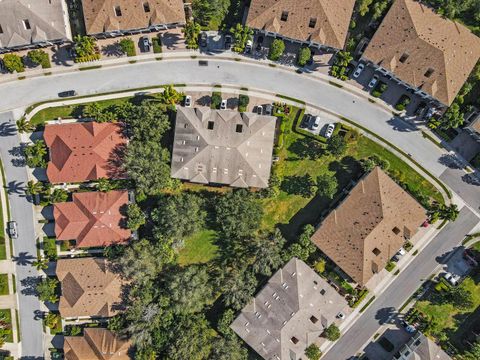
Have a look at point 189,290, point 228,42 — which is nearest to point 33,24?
point 228,42

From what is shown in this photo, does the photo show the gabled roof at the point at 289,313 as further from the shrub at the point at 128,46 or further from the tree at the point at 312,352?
the shrub at the point at 128,46

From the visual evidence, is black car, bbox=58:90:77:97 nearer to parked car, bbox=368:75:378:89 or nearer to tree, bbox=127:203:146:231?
tree, bbox=127:203:146:231

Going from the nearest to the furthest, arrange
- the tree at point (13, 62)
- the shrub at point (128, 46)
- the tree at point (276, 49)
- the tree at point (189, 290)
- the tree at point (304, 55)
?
the tree at point (189, 290)
the tree at point (304, 55)
the tree at point (276, 49)
the tree at point (13, 62)
the shrub at point (128, 46)

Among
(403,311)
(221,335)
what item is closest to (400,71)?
(403,311)

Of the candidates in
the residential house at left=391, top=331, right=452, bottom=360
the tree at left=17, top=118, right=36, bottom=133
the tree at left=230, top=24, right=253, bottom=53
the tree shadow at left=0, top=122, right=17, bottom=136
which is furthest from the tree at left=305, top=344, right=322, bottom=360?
the tree shadow at left=0, top=122, right=17, bottom=136

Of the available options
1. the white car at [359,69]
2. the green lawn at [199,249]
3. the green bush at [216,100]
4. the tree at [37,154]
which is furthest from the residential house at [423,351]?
the tree at [37,154]

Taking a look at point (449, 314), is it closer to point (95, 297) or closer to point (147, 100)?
point (95, 297)
